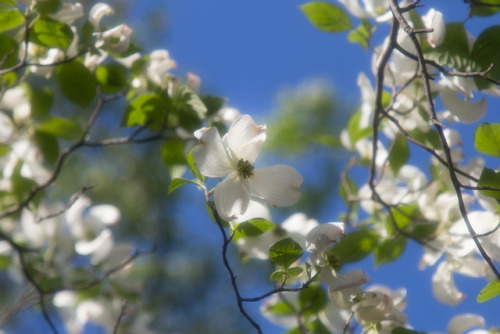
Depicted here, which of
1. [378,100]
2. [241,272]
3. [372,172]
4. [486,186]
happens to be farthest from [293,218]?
[241,272]

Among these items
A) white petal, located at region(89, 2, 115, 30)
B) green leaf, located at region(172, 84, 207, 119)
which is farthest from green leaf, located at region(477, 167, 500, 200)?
white petal, located at region(89, 2, 115, 30)

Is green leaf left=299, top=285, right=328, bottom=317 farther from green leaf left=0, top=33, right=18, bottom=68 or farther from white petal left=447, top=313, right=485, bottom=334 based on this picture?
green leaf left=0, top=33, right=18, bottom=68

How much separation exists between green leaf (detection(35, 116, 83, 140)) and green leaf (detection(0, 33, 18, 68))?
153 millimetres

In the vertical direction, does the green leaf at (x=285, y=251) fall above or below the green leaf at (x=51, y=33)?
below

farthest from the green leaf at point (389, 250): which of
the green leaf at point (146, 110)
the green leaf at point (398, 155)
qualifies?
the green leaf at point (146, 110)

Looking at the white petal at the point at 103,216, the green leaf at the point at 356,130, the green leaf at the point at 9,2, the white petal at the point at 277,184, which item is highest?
the green leaf at the point at 9,2

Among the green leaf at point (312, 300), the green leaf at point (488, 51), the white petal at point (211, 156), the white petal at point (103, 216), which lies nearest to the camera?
the white petal at point (211, 156)

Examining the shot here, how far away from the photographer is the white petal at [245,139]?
57 cm

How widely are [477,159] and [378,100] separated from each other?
0.23m

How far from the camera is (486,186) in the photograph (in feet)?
1.88

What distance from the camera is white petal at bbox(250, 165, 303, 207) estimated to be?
0.59 m

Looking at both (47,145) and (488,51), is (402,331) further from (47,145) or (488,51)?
(47,145)

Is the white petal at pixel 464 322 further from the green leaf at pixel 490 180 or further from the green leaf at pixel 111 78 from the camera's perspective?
the green leaf at pixel 111 78

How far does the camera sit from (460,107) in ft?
2.58
